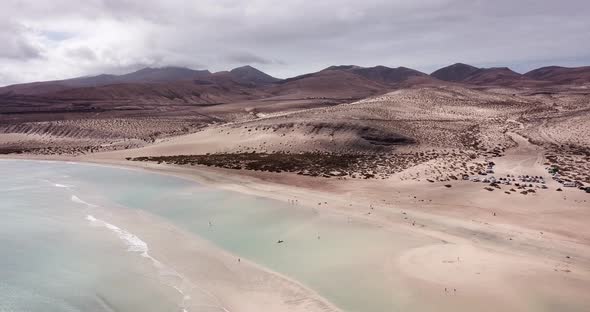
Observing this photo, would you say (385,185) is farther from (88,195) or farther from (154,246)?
(88,195)

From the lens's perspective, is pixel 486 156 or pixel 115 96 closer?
pixel 486 156

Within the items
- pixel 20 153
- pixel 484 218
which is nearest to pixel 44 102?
pixel 20 153

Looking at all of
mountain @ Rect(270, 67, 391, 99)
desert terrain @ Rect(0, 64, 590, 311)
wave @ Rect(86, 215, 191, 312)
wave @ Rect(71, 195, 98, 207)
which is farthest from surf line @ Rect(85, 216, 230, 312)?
mountain @ Rect(270, 67, 391, 99)

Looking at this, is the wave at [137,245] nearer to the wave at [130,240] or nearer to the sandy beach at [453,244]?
the wave at [130,240]

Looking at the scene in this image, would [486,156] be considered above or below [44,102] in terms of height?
below

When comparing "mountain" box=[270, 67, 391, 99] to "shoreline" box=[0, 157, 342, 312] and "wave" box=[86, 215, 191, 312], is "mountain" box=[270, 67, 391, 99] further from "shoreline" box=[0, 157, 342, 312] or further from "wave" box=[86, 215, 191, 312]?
"wave" box=[86, 215, 191, 312]

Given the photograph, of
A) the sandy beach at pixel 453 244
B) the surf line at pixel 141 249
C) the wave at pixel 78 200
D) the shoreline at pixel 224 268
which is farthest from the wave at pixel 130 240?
the wave at pixel 78 200
